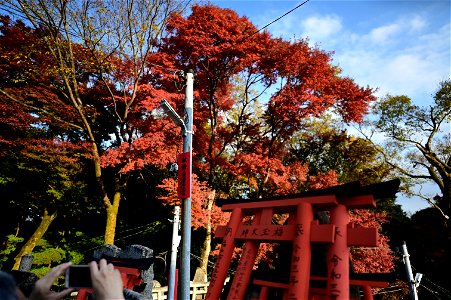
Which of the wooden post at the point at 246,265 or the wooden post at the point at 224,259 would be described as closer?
the wooden post at the point at 246,265

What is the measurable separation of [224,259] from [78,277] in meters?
2.69

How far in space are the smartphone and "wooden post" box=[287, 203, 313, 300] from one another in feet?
7.54

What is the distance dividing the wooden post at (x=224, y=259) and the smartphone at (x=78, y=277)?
2599mm

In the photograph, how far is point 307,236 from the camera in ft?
11.7

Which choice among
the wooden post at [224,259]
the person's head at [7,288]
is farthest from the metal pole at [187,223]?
the person's head at [7,288]

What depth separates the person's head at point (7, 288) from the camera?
147cm

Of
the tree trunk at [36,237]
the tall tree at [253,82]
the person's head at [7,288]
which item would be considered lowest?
the tree trunk at [36,237]

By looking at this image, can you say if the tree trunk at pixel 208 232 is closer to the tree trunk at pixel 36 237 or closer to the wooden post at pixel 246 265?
the wooden post at pixel 246 265

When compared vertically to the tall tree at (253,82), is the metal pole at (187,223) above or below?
below

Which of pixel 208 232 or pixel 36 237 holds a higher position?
pixel 208 232

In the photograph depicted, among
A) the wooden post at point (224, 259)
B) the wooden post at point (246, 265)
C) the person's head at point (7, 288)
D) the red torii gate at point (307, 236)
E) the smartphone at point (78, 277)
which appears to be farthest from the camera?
the wooden post at point (224, 259)

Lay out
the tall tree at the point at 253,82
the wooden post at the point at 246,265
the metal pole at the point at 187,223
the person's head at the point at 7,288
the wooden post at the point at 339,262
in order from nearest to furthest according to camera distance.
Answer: the person's head at the point at 7,288
the wooden post at the point at 339,262
the wooden post at the point at 246,265
the metal pole at the point at 187,223
the tall tree at the point at 253,82

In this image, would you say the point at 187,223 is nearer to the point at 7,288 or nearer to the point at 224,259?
the point at 224,259

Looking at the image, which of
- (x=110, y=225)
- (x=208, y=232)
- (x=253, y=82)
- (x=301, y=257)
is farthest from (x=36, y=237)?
(x=301, y=257)
